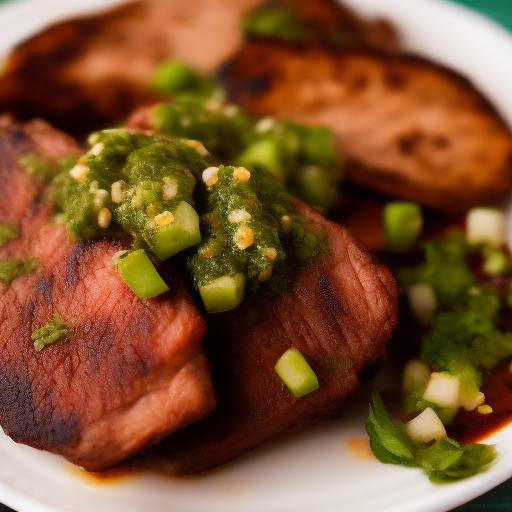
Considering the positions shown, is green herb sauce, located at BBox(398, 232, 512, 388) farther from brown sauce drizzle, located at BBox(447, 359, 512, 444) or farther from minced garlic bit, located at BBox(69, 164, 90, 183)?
minced garlic bit, located at BBox(69, 164, 90, 183)

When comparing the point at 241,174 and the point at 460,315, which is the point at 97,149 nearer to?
the point at 241,174

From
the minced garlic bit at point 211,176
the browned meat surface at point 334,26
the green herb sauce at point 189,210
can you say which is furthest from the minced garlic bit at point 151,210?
the browned meat surface at point 334,26

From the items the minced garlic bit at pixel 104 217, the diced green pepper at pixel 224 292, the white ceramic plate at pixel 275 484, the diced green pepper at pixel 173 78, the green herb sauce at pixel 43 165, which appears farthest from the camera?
the diced green pepper at pixel 173 78

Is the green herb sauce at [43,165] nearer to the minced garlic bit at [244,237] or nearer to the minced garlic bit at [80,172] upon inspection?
the minced garlic bit at [80,172]

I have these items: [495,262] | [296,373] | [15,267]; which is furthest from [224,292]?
[495,262]

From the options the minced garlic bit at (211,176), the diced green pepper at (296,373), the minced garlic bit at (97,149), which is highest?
the minced garlic bit at (97,149)

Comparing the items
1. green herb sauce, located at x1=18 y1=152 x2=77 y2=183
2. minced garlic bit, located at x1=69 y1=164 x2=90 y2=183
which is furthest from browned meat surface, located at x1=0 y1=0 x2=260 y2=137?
minced garlic bit, located at x1=69 y1=164 x2=90 y2=183

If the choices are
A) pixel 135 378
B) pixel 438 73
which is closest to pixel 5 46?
A: pixel 438 73
